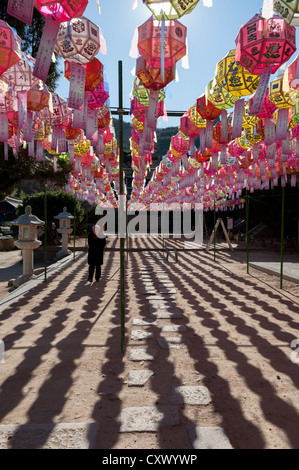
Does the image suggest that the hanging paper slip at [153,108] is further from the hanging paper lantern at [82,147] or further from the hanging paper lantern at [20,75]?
the hanging paper lantern at [82,147]

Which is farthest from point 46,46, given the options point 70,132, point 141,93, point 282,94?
point 282,94

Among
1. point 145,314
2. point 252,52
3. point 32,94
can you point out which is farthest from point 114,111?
point 145,314

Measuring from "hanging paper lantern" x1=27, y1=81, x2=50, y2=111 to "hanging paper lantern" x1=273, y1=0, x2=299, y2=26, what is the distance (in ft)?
10.1

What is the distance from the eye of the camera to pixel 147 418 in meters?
2.44

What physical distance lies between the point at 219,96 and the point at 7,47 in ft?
8.71

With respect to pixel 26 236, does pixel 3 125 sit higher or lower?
higher

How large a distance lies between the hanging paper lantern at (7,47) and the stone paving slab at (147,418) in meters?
3.31

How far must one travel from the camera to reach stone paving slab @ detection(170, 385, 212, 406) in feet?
8.79

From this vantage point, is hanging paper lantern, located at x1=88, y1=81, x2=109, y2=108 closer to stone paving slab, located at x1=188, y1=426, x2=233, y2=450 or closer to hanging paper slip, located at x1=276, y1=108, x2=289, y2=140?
hanging paper slip, located at x1=276, y1=108, x2=289, y2=140

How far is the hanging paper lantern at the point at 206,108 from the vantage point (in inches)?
185

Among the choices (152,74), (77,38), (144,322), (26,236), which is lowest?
(144,322)

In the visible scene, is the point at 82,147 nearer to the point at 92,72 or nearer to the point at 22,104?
the point at 22,104

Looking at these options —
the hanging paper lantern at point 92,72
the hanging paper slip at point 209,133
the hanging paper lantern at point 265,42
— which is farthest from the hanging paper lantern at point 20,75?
the hanging paper slip at point 209,133

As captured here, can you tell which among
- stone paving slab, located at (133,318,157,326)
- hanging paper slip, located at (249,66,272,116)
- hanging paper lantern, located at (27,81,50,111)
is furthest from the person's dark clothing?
hanging paper slip, located at (249,66,272,116)
